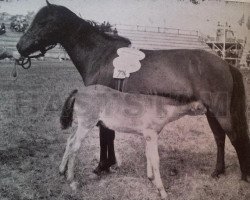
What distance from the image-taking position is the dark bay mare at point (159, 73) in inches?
80.6

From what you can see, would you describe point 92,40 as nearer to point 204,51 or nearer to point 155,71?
point 155,71

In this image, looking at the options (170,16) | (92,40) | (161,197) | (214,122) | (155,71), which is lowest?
(161,197)

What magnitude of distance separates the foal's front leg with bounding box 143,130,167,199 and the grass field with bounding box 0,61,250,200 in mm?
49

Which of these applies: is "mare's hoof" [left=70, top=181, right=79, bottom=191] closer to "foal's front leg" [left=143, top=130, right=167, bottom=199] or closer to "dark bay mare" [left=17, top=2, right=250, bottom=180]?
"dark bay mare" [left=17, top=2, right=250, bottom=180]

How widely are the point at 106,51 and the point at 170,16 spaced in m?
0.49

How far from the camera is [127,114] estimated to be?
2025 millimetres

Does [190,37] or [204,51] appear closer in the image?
[204,51]

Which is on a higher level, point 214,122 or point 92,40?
point 92,40

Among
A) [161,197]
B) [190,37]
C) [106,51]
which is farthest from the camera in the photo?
[190,37]

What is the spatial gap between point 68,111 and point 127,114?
1.15ft

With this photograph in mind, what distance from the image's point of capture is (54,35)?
215 cm

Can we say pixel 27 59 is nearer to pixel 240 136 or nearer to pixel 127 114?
pixel 127 114

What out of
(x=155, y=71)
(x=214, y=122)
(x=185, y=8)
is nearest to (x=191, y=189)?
(x=214, y=122)

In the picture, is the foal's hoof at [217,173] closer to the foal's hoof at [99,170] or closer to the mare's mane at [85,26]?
the foal's hoof at [99,170]
